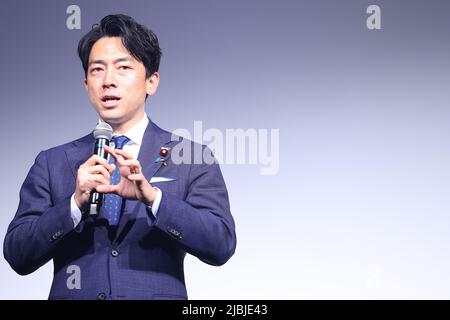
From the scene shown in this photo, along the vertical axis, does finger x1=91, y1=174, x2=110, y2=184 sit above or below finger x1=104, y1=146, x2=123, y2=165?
below

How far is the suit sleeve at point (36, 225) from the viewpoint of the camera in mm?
2389

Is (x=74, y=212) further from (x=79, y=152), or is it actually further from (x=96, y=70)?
(x=96, y=70)

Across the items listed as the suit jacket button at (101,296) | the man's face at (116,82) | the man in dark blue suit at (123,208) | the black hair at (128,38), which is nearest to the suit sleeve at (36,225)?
the man in dark blue suit at (123,208)

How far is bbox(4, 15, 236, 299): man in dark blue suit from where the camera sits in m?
2.38

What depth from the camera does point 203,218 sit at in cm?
242

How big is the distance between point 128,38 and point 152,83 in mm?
216

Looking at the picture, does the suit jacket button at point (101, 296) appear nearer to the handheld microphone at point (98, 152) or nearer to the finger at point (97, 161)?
the handheld microphone at point (98, 152)

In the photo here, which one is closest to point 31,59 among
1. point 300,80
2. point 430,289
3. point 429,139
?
point 300,80

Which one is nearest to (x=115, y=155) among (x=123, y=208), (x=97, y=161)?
(x=97, y=161)

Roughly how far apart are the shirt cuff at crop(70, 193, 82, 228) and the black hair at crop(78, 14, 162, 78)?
2.11 feet

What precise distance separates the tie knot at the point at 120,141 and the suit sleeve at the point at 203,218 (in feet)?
0.89

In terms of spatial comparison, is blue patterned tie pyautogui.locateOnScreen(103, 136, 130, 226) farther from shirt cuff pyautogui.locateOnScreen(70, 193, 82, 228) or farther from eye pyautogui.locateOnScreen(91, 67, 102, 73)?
eye pyautogui.locateOnScreen(91, 67, 102, 73)

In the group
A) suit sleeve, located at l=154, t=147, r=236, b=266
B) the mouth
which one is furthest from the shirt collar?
suit sleeve, located at l=154, t=147, r=236, b=266

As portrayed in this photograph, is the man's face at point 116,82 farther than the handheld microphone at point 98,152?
Yes
